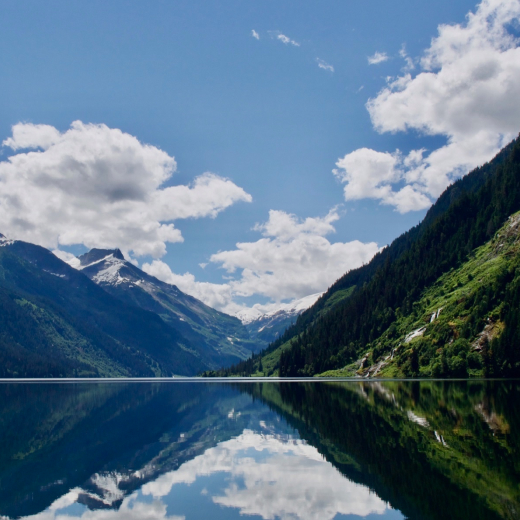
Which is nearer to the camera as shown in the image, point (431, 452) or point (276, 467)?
point (431, 452)

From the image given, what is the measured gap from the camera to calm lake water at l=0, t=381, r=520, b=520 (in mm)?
24781

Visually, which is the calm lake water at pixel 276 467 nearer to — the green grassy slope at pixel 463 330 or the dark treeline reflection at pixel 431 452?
the dark treeline reflection at pixel 431 452

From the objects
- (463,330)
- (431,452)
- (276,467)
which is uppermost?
(463,330)

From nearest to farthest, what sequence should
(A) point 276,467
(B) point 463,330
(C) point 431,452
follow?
(C) point 431,452 < (A) point 276,467 < (B) point 463,330

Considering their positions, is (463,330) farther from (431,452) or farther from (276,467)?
(276,467)

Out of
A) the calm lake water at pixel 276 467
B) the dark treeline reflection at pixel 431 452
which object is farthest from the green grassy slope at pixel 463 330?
the calm lake water at pixel 276 467

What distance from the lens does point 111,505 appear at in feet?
86.9

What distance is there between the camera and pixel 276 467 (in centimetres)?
3438

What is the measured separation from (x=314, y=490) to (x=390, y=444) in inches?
484

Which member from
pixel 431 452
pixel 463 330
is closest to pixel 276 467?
pixel 431 452

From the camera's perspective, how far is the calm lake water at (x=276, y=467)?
81.3ft

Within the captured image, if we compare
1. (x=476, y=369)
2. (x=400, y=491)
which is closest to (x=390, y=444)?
(x=400, y=491)

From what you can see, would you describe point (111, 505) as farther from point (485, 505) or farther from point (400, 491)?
point (485, 505)

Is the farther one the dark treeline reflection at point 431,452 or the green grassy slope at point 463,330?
the green grassy slope at point 463,330
